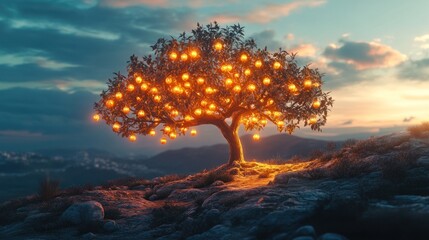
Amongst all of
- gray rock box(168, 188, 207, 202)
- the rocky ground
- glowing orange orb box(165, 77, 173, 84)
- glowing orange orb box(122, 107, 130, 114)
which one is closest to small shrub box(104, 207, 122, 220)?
the rocky ground

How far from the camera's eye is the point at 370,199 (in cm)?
1514

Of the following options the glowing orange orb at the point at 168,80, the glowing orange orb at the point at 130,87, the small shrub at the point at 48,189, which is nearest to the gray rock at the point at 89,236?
the small shrub at the point at 48,189

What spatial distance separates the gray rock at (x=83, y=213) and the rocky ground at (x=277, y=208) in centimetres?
4

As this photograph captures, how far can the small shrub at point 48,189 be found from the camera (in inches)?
1065

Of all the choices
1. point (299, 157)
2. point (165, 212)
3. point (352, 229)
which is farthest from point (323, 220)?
point (299, 157)

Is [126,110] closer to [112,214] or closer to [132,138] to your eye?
[132,138]

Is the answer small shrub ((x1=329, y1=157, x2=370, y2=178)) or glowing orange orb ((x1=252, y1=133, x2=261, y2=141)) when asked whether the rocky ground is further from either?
glowing orange orb ((x1=252, y1=133, x2=261, y2=141))

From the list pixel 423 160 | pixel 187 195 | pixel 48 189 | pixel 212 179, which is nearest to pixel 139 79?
pixel 48 189

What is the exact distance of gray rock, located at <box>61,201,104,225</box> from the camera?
19969 millimetres

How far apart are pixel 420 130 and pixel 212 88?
13082mm

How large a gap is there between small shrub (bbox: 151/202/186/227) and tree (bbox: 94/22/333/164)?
11.8 metres

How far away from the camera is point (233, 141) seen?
34.2 m

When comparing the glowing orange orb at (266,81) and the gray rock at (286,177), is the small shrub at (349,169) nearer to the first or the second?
the gray rock at (286,177)

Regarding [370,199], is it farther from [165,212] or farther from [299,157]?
[299,157]
